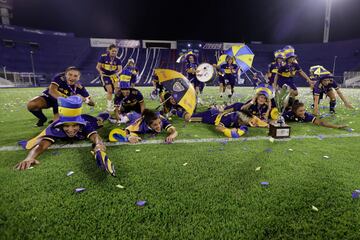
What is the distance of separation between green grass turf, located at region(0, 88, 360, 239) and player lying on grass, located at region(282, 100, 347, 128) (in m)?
2.07

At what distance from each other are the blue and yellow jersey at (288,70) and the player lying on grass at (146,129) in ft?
20.5

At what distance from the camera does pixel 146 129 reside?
4.85 metres

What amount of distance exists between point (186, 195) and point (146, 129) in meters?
2.70

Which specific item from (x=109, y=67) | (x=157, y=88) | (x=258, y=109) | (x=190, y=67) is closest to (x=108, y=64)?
(x=109, y=67)

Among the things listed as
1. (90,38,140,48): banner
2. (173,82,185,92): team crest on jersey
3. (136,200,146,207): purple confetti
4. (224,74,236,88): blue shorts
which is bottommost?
(136,200,146,207): purple confetti

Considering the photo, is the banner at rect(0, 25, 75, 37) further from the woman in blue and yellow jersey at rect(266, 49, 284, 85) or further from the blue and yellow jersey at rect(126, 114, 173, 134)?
the blue and yellow jersey at rect(126, 114, 173, 134)

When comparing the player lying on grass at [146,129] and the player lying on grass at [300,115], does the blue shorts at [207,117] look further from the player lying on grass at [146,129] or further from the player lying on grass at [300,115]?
the player lying on grass at [300,115]

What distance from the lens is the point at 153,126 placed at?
4.68 metres

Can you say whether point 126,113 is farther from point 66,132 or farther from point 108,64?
point 108,64

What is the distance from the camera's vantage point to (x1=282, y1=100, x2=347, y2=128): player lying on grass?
562cm

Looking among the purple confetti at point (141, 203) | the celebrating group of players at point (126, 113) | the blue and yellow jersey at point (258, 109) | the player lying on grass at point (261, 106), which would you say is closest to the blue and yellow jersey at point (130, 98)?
the celebrating group of players at point (126, 113)

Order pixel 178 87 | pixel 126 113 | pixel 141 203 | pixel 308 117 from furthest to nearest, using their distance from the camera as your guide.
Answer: pixel 126 113 → pixel 308 117 → pixel 178 87 → pixel 141 203

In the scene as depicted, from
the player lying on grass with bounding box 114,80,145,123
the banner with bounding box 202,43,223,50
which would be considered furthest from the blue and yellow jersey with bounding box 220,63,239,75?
the banner with bounding box 202,43,223,50

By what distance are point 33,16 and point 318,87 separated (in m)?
50.3
